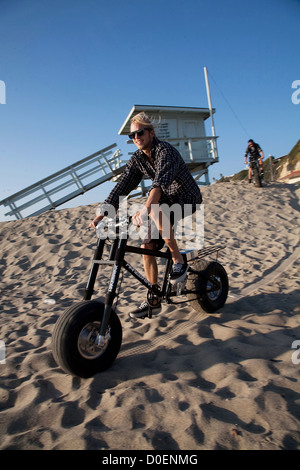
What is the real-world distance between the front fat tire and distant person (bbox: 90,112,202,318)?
76 cm

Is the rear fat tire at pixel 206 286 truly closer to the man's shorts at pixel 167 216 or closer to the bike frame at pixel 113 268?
the bike frame at pixel 113 268

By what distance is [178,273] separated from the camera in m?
2.92

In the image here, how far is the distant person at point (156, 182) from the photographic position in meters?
2.61

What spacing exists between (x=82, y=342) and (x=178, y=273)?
1169 mm

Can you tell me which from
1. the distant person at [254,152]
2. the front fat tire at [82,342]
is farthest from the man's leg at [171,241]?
the distant person at [254,152]

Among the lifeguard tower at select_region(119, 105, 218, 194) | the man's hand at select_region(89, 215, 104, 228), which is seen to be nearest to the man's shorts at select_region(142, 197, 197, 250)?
the man's hand at select_region(89, 215, 104, 228)

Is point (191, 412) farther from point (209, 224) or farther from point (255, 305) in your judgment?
point (209, 224)

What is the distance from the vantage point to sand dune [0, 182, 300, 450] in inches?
60.1

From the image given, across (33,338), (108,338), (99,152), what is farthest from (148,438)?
(99,152)

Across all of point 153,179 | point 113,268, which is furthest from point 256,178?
point 113,268

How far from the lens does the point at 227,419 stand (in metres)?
1.62

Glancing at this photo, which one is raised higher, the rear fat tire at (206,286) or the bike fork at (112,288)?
the bike fork at (112,288)

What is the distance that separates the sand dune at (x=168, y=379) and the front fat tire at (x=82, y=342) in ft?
0.33
